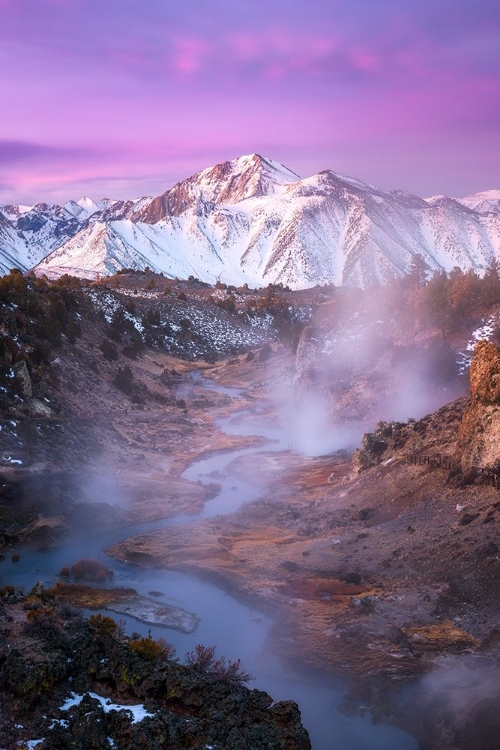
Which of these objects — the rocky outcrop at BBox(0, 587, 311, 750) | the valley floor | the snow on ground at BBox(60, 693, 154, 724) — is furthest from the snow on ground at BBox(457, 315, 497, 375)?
the snow on ground at BBox(60, 693, 154, 724)

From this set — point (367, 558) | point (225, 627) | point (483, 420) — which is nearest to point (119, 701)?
point (225, 627)

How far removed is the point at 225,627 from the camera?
2534 centimetres

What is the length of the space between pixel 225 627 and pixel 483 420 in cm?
1451

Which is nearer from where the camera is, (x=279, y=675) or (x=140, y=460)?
(x=279, y=675)

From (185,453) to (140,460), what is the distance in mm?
5105

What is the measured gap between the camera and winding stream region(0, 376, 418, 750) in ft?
61.8

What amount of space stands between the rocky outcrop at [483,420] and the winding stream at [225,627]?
456 inches

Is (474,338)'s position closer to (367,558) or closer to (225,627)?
(367,558)

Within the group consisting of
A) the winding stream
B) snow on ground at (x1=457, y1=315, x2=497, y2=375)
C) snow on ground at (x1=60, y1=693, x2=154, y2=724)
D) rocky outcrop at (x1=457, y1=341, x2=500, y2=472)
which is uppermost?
snow on ground at (x1=457, y1=315, x2=497, y2=375)

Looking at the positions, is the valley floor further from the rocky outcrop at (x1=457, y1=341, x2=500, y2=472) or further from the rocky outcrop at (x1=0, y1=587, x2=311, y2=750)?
the rocky outcrop at (x1=0, y1=587, x2=311, y2=750)

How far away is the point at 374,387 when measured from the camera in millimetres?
59531

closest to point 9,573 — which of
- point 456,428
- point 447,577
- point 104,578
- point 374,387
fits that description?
point 104,578

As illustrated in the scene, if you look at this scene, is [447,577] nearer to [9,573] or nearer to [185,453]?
[9,573]

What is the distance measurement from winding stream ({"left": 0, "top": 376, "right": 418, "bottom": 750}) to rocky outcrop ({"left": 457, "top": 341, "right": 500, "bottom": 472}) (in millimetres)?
11590
